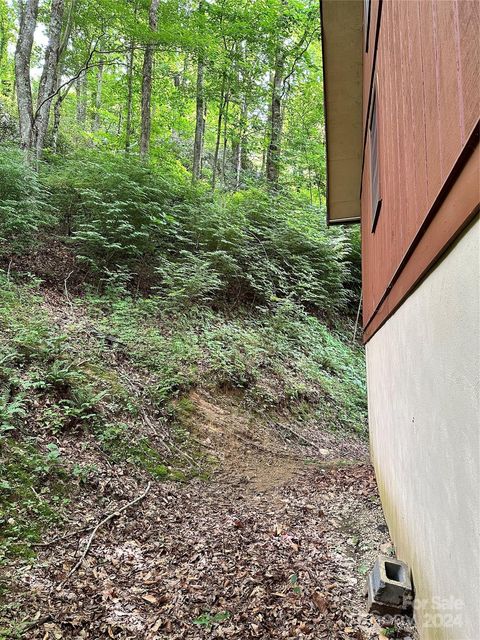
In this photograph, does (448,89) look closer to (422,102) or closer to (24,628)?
(422,102)

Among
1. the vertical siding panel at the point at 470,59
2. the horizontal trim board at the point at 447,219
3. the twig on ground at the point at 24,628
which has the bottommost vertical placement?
the twig on ground at the point at 24,628

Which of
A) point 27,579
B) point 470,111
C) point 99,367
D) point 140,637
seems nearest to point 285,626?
point 140,637

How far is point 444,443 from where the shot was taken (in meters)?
1.76

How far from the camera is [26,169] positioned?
27.2ft

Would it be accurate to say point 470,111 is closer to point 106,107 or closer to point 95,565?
point 95,565

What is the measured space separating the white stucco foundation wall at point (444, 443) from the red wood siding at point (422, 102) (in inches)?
13.4

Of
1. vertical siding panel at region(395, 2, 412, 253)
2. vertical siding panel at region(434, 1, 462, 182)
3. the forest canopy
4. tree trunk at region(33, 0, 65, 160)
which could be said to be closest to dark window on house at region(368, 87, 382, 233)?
vertical siding panel at region(395, 2, 412, 253)

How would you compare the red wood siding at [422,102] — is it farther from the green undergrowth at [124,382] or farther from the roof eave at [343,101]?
the green undergrowth at [124,382]

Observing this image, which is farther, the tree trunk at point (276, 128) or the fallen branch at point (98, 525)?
the tree trunk at point (276, 128)

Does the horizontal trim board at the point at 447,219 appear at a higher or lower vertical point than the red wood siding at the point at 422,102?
lower

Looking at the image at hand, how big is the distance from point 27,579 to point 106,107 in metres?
25.6

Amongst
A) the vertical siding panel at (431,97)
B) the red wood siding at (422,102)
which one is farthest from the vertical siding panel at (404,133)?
the vertical siding panel at (431,97)

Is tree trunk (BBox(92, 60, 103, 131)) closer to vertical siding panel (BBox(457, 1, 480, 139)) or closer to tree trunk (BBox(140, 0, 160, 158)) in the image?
tree trunk (BBox(140, 0, 160, 158))

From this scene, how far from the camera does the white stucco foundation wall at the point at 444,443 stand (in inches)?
53.4
